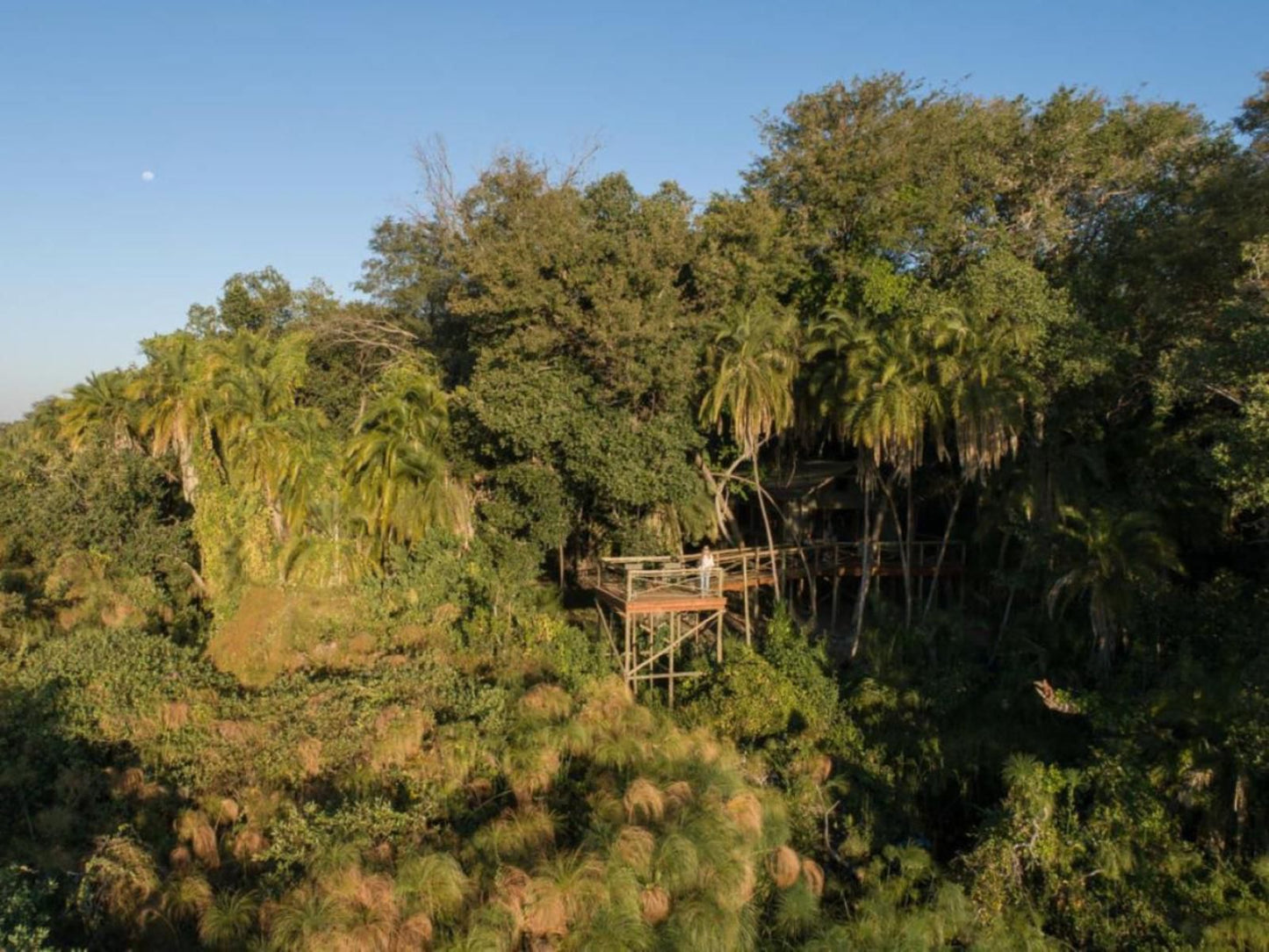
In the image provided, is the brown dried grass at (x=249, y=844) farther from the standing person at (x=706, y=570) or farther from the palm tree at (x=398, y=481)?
the standing person at (x=706, y=570)

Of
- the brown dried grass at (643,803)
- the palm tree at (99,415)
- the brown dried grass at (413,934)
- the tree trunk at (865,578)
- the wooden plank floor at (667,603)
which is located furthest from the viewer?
the palm tree at (99,415)

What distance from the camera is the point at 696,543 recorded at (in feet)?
75.8

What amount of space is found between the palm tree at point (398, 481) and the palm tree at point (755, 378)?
277 inches

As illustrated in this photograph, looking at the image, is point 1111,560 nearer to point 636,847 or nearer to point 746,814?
point 746,814

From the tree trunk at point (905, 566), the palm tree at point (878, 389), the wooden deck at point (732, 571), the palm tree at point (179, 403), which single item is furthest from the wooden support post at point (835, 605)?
the palm tree at point (179, 403)

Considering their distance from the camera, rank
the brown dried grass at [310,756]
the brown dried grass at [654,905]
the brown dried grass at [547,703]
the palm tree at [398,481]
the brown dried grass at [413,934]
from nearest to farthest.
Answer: the brown dried grass at [413,934] < the brown dried grass at [654,905] < the brown dried grass at [310,756] < the brown dried grass at [547,703] < the palm tree at [398,481]

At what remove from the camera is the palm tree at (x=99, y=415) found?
24562 millimetres

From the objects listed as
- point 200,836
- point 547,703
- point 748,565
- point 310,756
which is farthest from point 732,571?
point 200,836

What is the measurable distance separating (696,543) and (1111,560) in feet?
35.4

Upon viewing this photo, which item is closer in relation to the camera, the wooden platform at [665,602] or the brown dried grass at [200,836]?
the brown dried grass at [200,836]

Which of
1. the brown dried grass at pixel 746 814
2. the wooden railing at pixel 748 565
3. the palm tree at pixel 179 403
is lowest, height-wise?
the brown dried grass at pixel 746 814

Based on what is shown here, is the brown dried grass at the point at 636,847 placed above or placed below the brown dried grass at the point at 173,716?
below

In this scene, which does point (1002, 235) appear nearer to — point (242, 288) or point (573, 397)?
point (573, 397)

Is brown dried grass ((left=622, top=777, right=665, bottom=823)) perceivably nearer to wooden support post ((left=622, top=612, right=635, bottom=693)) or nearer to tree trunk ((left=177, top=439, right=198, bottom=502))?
wooden support post ((left=622, top=612, right=635, bottom=693))
